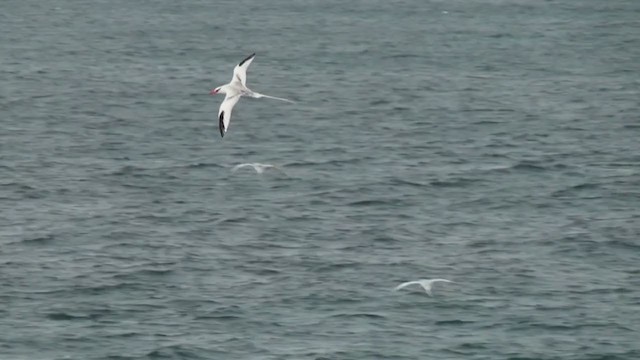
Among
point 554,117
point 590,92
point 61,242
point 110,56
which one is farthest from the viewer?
point 110,56

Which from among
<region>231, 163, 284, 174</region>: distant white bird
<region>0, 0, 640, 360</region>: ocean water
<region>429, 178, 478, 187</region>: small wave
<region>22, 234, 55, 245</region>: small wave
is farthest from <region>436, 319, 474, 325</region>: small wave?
<region>231, 163, 284, 174</region>: distant white bird

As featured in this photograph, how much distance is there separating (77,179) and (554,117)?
32360 millimetres

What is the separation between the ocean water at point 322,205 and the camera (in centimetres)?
4634

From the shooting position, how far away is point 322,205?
62.7 meters

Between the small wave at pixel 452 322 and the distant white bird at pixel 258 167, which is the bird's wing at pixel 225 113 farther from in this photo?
the distant white bird at pixel 258 167

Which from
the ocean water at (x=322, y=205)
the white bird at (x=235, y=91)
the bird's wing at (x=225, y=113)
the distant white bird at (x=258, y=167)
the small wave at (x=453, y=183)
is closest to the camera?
the ocean water at (x=322, y=205)

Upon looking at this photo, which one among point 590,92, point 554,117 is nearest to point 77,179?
point 554,117

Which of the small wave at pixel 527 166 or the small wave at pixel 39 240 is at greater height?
the small wave at pixel 39 240

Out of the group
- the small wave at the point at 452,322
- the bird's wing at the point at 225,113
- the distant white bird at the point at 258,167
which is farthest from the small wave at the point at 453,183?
the small wave at the point at 452,322

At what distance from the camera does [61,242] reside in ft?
183

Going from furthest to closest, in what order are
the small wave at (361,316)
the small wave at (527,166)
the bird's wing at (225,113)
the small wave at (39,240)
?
the small wave at (527,166) < the small wave at (39,240) < the bird's wing at (225,113) < the small wave at (361,316)

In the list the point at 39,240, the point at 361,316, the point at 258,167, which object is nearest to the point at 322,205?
the point at 258,167

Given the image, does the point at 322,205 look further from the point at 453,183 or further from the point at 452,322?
the point at 452,322

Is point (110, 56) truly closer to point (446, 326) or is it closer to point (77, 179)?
point (77, 179)
